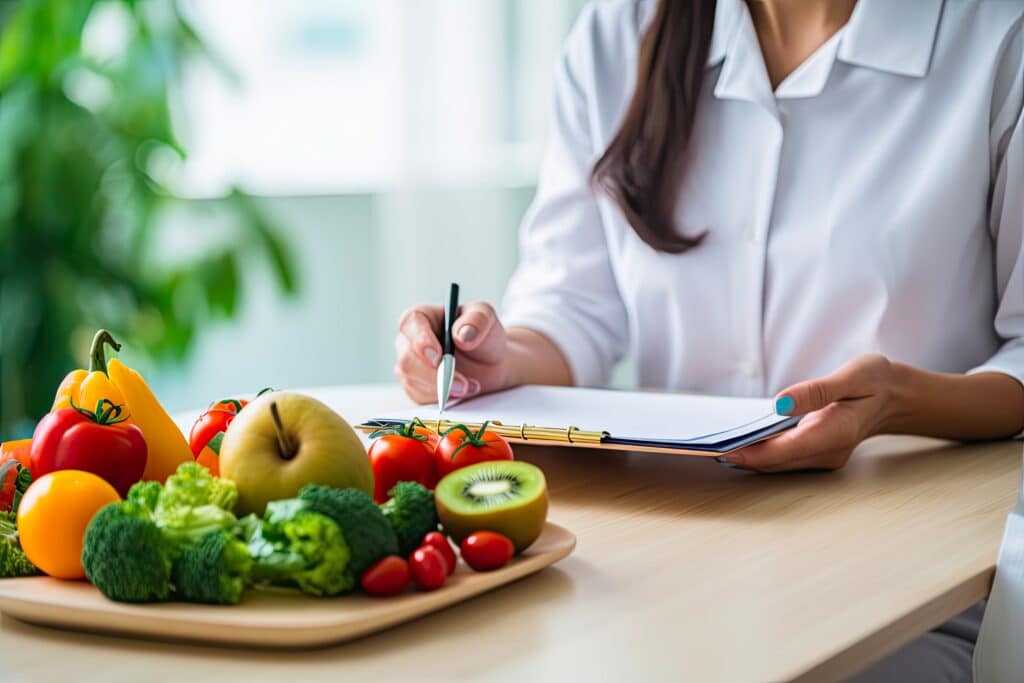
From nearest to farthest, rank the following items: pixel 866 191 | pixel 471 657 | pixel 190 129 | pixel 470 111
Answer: pixel 471 657, pixel 866 191, pixel 190 129, pixel 470 111

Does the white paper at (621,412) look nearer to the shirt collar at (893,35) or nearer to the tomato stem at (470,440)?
the tomato stem at (470,440)

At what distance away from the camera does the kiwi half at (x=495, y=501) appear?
74 centimetres

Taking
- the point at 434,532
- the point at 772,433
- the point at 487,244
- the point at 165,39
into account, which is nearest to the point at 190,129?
the point at 165,39

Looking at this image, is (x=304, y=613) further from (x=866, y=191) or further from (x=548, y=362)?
(x=866, y=191)

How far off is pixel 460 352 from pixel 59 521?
0.65 meters

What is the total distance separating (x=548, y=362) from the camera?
59.9 inches

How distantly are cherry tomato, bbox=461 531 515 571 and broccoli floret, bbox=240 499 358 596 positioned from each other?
0.28 ft

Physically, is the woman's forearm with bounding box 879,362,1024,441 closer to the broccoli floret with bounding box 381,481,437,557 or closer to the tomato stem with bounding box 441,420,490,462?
the tomato stem with bounding box 441,420,490,462

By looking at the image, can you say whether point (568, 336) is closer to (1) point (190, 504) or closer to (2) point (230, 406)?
(2) point (230, 406)

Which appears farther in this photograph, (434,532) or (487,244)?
(487,244)

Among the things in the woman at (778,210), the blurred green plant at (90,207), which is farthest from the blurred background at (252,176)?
the woman at (778,210)

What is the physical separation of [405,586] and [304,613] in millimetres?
66

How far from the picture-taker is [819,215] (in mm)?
1462

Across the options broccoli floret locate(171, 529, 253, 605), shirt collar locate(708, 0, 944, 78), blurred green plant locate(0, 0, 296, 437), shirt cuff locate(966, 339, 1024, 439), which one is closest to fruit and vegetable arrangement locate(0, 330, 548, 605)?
broccoli floret locate(171, 529, 253, 605)
